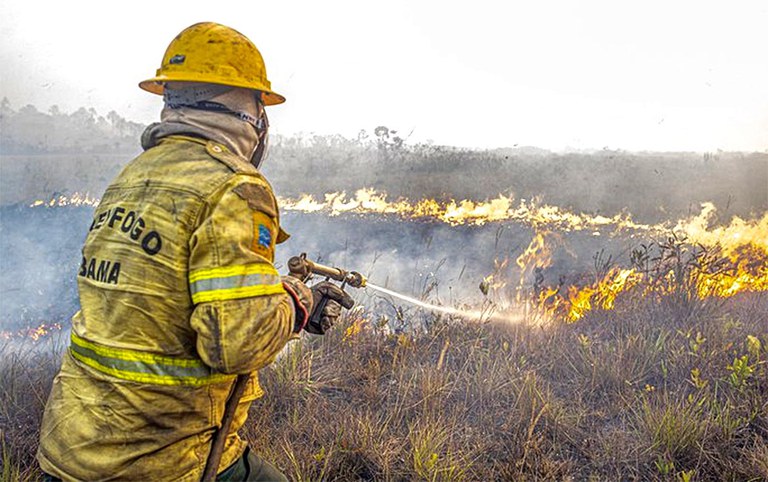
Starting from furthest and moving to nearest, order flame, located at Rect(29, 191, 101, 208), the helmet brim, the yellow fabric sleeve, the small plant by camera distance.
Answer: flame, located at Rect(29, 191, 101, 208)
the small plant
the helmet brim
the yellow fabric sleeve

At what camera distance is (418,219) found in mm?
8281

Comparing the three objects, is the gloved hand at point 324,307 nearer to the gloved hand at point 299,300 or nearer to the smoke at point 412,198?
the gloved hand at point 299,300

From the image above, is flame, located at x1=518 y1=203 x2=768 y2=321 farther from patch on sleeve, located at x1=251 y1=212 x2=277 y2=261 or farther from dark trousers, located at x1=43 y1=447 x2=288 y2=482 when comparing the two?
patch on sleeve, located at x1=251 y1=212 x2=277 y2=261

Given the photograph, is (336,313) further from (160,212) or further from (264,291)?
(160,212)

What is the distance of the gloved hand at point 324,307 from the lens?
2041 millimetres

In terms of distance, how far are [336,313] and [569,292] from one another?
149 inches

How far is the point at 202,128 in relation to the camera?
1.83 meters

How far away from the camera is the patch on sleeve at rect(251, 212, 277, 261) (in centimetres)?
165

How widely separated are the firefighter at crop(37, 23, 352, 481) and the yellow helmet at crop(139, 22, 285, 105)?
7 centimetres

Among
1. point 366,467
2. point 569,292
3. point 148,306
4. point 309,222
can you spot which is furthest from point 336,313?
point 309,222

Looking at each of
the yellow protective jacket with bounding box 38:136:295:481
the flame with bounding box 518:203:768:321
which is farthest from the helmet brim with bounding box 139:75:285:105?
the flame with bounding box 518:203:768:321

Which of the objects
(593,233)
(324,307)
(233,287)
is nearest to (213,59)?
(233,287)

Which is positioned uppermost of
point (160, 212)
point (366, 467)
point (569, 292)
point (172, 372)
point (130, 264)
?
point (160, 212)

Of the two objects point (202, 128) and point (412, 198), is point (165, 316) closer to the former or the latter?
point (202, 128)
